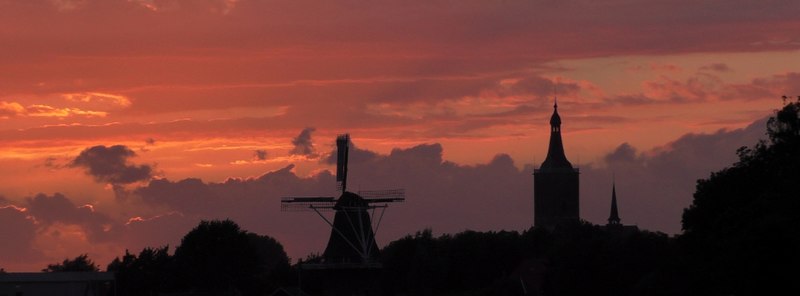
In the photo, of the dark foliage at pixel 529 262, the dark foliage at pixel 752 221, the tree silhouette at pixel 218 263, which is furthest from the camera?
the tree silhouette at pixel 218 263

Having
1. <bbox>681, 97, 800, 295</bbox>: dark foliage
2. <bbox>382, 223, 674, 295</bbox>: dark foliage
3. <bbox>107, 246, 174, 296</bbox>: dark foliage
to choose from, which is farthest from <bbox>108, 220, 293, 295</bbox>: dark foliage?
<bbox>681, 97, 800, 295</bbox>: dark foliage

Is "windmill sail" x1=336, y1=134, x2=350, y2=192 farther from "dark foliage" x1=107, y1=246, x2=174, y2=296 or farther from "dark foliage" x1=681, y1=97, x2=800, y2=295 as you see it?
"dark foliage" x1=681, y1=97, x2=800, y2=295

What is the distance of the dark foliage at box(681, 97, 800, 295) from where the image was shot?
78312 mm

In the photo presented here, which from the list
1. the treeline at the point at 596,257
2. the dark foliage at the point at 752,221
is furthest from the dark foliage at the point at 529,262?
the dark foliage at the point at 752,221

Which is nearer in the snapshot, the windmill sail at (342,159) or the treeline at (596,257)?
the treeline at (596,257)

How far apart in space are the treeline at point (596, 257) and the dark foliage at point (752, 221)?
0.24ft

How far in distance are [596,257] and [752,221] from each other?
5779 cm

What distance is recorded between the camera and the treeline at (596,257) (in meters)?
79.8

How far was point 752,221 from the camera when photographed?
81.1m

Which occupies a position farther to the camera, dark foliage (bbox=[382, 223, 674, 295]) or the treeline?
dark foliage (bbox=[382, 223, 674, 295])

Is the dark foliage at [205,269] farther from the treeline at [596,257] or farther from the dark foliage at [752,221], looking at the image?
the dark foliage at [752,221]

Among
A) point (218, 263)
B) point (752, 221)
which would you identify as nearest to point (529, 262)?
point (218, 263)

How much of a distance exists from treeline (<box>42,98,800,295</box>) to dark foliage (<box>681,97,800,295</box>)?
72 millimetres

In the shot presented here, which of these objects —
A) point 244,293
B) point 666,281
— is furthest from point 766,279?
point 244,293
